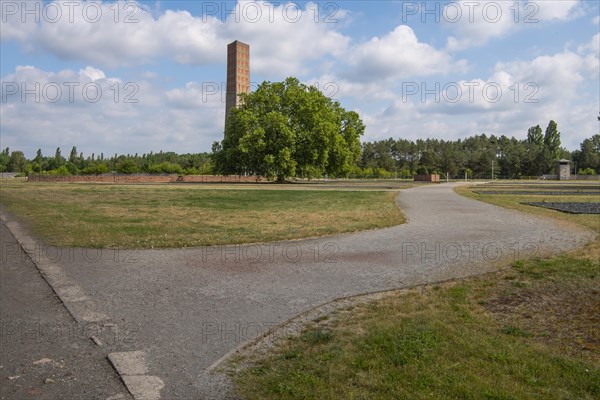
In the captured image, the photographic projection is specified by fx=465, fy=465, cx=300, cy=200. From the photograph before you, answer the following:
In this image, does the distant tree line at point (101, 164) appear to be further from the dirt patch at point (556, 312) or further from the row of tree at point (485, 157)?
the dirt patch at point (556, 312)

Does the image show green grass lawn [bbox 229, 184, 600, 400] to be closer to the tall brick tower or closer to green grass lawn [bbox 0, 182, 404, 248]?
green grass lawn [bbox 0, 182, 404, 248]

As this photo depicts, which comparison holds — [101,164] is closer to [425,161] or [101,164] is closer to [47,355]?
[425,161]

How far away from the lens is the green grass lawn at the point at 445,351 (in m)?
3.48

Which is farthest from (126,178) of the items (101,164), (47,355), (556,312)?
(556,312)

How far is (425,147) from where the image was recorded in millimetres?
142250

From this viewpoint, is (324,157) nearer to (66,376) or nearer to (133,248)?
(133,248)

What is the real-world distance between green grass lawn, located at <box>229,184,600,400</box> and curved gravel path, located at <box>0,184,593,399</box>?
58cm

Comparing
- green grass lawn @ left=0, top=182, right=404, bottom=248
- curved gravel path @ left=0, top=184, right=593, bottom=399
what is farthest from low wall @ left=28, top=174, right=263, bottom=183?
curved gravel path @ left=0, top=184, right=593, bottom=399

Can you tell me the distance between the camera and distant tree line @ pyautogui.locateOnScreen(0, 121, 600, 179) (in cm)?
9850

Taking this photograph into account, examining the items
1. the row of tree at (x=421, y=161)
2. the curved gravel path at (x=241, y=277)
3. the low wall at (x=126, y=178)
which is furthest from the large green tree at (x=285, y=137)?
the curved gravel path at (x=241, y=277)

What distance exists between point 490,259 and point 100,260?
23.9 ft

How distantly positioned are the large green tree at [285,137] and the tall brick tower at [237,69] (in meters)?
18.6

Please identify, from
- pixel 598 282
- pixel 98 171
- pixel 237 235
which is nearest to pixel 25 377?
pixel 598 282

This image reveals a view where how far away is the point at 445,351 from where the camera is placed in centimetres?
411
